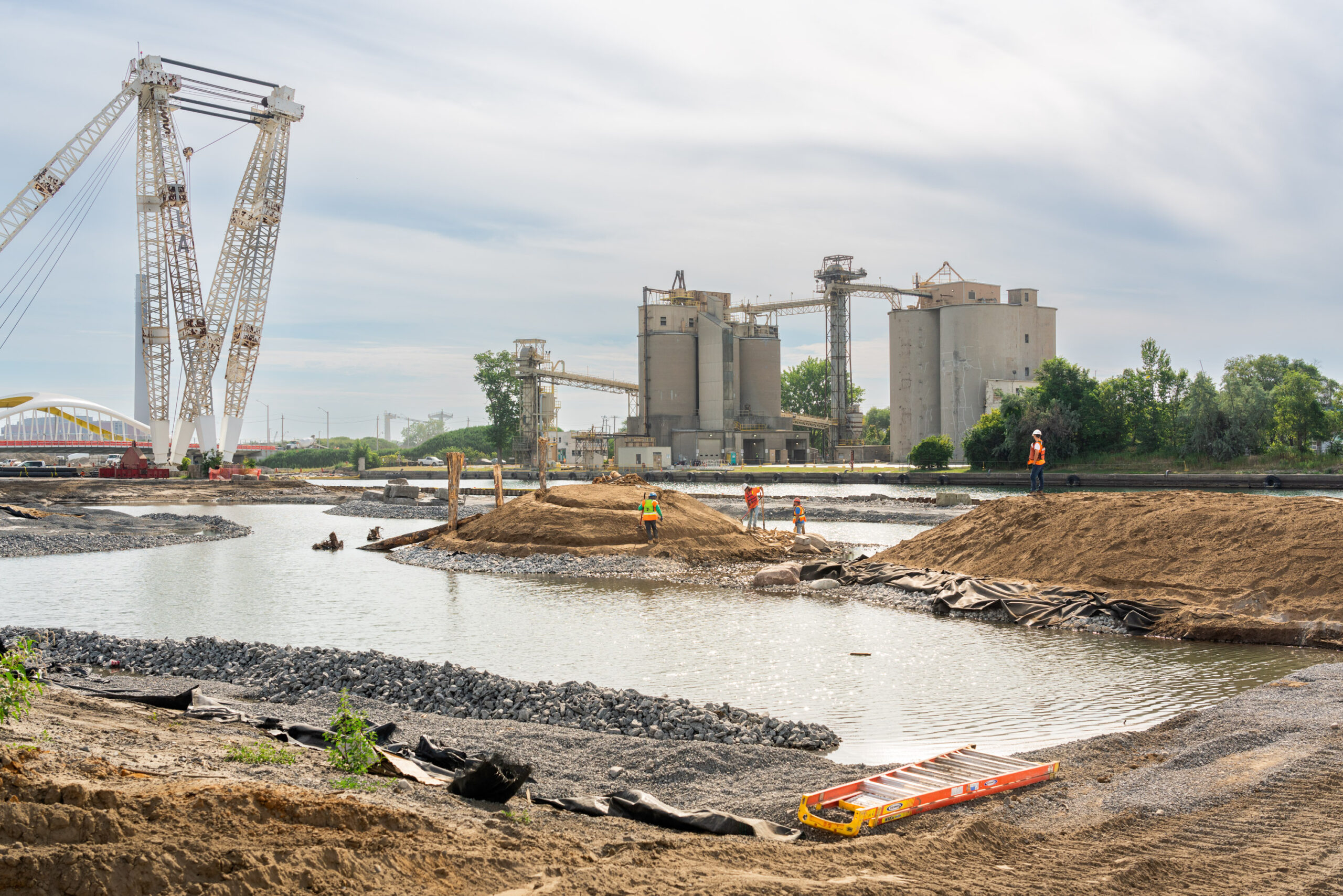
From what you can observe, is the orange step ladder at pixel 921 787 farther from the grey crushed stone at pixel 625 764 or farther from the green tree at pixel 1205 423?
the green tree at pixel 1205 423

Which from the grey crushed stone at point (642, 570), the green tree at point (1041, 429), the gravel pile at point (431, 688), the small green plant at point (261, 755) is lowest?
the grey crushed stone at point (642, 570)

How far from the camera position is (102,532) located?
34906 mm

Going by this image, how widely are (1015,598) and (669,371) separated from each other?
79.2 meters

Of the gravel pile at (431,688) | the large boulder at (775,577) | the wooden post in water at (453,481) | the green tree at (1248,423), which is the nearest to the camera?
the gravel pile at (431,688)

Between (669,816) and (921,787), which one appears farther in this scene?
(921,787)

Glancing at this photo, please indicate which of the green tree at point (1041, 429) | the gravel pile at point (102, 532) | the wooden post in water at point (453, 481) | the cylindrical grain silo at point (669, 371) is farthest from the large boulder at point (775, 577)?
the cylindrical grain silo at point (669, 371)

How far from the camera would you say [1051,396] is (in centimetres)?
7262

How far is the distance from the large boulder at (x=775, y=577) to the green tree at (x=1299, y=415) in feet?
193

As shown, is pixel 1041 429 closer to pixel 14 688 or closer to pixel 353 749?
pixel 353 749

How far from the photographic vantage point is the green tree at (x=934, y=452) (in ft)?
249

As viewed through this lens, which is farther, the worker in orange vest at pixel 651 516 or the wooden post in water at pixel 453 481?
the wooden post in water at pixel 453 481

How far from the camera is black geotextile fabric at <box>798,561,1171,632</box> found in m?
15.5

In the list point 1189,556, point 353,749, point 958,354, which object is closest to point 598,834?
point 353,749

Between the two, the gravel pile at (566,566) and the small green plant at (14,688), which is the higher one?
the small green plant at (14,688)
